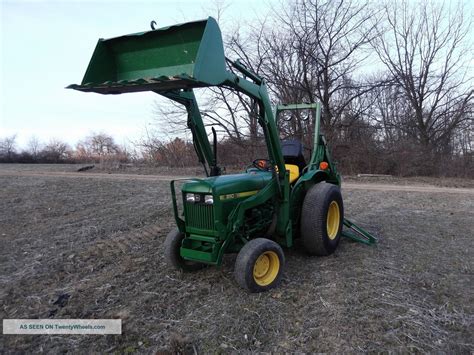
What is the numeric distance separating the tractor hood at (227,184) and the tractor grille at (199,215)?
0.18 m

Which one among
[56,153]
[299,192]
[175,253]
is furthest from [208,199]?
[56,153]

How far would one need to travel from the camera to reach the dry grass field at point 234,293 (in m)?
3.34

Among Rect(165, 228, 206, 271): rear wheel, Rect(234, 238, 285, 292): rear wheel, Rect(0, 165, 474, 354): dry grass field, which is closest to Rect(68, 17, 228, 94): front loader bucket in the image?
Rect(234, 238, 285, 292): rear wheel

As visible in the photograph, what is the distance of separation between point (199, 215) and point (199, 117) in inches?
51.9

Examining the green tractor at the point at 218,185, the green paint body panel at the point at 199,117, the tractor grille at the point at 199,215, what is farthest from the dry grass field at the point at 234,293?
the tractor grille at the point at 199,215

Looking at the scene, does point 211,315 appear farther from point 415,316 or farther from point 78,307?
point 415,316

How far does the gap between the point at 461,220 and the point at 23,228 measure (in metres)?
8.35

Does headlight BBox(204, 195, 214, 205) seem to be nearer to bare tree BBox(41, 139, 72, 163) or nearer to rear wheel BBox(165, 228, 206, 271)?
rear wheel BBox(165, 228, 206, 271)

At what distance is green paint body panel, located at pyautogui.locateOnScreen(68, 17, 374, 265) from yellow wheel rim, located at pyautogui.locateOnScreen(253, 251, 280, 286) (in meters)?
0.31

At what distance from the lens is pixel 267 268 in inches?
170

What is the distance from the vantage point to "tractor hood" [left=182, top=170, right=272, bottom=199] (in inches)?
168

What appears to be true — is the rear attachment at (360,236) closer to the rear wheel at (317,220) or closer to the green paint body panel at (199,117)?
the rear wheel at (317,220)

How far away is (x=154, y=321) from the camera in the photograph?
146 inches

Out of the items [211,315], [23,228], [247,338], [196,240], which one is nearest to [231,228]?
[196,240]
